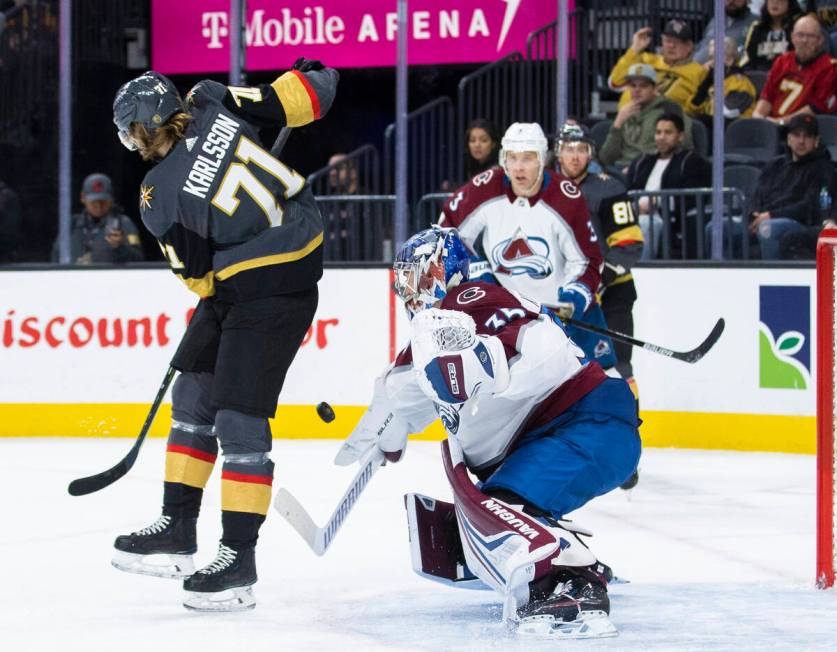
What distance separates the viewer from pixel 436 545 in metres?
2.99

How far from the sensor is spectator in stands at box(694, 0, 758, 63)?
729 cm

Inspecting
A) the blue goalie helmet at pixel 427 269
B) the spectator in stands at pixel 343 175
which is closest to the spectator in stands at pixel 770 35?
the spectator in stands at pixel 343 175

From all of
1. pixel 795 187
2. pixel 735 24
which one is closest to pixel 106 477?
pixel 795 187

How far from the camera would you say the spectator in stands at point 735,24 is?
7.29 m

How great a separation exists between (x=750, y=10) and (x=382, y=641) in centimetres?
538

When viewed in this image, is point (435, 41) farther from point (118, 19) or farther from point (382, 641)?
point (382, 641)

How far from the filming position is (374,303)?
6125mm

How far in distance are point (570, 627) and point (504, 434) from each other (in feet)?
1.32

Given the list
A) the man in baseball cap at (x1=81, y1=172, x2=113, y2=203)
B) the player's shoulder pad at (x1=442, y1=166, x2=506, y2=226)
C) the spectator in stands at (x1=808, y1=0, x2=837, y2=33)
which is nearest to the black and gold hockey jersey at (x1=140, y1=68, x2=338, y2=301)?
the player's shoulder pad at (x1=442, y1=166, x2=506, y2=226)

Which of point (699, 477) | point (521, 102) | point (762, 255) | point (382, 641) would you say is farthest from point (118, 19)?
point (382, 641)

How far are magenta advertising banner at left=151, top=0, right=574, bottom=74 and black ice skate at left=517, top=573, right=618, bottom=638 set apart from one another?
208 inches

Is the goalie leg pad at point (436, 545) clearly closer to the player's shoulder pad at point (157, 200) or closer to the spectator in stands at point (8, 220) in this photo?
the player's shoulder pad at point (157, 200)

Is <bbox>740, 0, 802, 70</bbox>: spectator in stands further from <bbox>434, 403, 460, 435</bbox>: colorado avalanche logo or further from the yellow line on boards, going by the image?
<bbox>434, 403, 460, 435</bbox>: colorado avalanche logo

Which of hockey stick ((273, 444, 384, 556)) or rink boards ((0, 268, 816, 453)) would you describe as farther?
rink boards ((0, 268, 816, 453))
